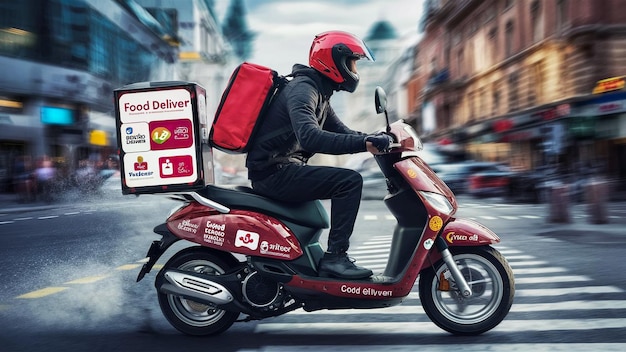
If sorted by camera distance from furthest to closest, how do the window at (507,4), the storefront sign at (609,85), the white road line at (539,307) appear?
1. the window at (507,4)
2. the storefront sign at (609,85)
3. the white road line at (539,307)

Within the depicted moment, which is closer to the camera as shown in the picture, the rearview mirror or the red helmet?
the rearview mirror

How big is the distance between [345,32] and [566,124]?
2682cm

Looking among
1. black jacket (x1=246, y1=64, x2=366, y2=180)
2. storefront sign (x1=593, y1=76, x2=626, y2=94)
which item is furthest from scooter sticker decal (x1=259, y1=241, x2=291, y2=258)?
storefront sign (x1=593, y1=76, x2=626, y2=94)

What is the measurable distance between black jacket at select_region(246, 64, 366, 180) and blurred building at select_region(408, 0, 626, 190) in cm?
2046

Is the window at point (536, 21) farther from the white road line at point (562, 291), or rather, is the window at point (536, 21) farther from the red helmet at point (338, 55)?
the red helmet at point (338, 55)

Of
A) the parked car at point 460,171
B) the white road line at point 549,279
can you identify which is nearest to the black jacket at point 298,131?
the white road line at point 549,279

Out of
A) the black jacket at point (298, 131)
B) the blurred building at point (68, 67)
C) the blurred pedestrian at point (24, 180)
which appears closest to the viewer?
the black jacket at point (298, 131)

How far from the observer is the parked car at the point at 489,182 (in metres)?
22.7

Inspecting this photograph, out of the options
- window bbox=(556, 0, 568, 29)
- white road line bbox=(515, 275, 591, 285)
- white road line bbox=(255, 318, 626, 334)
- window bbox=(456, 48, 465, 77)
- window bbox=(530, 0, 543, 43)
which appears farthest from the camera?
window bbox=(456, 48, 465, 77)

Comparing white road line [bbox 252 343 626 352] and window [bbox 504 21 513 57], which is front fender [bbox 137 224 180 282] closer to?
white road line [bbox 252 343 626 352]

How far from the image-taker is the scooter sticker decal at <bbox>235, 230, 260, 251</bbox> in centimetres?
443

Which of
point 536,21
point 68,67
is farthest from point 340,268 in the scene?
point 68,67

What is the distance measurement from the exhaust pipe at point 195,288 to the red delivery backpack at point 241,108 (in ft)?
2.75

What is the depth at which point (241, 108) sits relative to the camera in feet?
14.4
